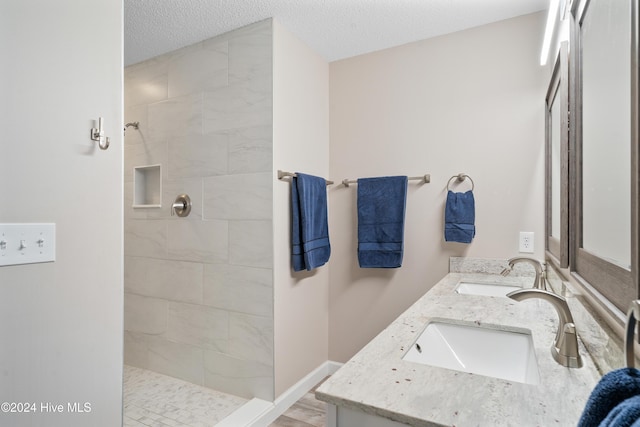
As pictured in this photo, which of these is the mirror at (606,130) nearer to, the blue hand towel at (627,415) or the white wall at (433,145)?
the blue hand towel at (627,415)

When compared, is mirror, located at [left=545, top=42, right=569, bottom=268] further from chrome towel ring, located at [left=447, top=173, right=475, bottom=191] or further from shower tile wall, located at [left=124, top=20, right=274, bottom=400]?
shower tile wall, located at [left=124, top=20, right=274, bottom=400]

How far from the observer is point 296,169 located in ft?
7.31

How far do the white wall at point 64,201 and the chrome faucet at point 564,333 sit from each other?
3.87 feet

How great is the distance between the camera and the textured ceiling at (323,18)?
189 cm

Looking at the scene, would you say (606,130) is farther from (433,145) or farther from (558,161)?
(433,145)

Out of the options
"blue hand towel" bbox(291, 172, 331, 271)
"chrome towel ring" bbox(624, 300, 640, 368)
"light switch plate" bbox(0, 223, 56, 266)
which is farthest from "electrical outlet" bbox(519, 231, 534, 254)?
"light switch plate" bbox(0, 223, 56, 266)

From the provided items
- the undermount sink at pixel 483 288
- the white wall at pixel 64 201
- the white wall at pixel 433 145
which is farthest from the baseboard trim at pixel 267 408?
the undermount sink at pixel 483 288

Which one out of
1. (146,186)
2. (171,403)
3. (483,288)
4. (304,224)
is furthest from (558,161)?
(146,186)

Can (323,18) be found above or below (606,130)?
above

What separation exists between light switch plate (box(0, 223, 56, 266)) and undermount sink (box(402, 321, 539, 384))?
3.45 ft

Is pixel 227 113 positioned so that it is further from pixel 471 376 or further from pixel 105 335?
pixel 471 376

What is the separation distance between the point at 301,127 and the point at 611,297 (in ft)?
6.10

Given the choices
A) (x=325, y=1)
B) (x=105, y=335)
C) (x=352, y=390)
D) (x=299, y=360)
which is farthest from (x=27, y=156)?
(x=299, y=360)

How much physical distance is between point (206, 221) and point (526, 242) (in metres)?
1.90
